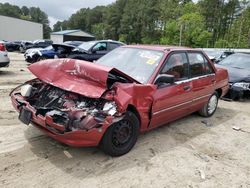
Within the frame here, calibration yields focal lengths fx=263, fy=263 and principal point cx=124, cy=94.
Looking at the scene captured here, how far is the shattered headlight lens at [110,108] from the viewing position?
3537mm

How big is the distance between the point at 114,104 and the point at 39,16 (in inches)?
5582

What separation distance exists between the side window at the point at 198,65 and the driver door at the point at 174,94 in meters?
0.21

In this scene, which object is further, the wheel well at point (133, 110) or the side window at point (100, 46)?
the side window at point (100, 46)

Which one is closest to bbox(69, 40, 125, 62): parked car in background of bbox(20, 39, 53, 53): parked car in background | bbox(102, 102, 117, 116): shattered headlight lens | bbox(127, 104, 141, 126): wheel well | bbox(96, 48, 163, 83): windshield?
bbox(96, 48, 163, 83): windshield

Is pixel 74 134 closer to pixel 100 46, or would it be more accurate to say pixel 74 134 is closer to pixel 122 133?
pixel 122 133

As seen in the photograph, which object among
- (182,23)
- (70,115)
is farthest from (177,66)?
(182,23)

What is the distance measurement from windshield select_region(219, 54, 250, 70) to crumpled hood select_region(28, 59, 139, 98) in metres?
6.59

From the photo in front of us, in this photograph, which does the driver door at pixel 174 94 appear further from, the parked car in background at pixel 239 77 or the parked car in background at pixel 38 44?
the parked car in background at pixel 38 44

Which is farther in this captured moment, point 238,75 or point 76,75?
point 238,75

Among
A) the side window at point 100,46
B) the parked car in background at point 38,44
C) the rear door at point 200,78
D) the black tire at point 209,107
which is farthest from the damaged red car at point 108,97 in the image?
the parked car in background at point 38,44

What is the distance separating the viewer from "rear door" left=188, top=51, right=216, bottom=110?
5.30 m

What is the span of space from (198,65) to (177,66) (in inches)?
34.2

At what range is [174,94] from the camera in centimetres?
461

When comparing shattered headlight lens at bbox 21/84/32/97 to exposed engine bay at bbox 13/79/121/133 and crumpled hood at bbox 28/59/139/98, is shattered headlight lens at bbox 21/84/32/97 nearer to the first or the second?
exposed engine bay at bbox 13/79/121/133
